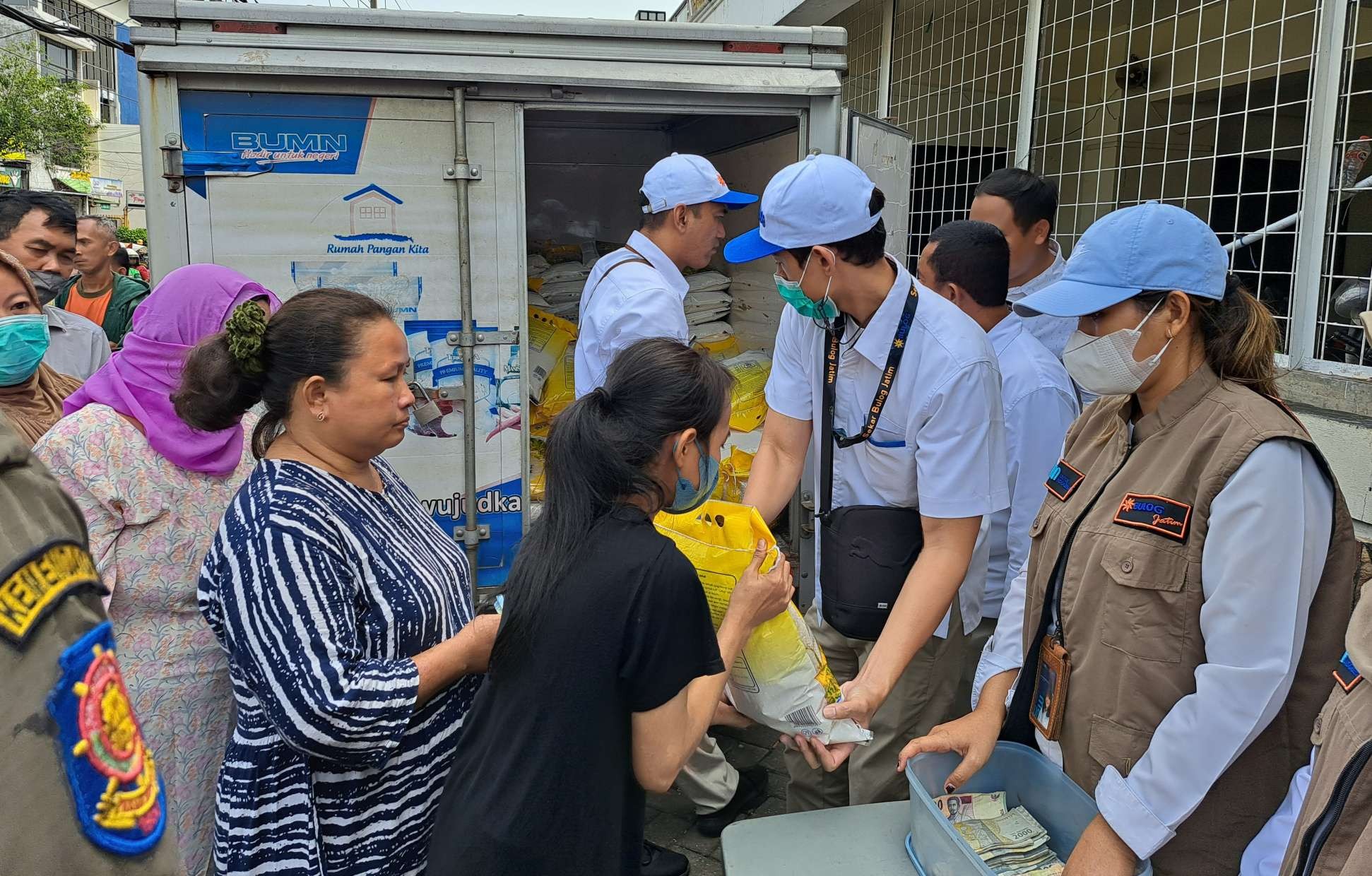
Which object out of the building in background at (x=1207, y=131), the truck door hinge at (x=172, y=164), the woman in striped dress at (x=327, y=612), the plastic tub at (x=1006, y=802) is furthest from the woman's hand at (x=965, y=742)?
the truck door hinge at (x=172, y=164)

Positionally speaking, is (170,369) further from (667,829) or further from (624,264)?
(667,829)

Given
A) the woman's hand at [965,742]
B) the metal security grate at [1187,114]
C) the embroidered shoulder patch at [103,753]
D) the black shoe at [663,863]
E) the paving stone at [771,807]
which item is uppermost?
the metal security grate at [1187,114]

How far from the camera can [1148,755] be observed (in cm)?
145

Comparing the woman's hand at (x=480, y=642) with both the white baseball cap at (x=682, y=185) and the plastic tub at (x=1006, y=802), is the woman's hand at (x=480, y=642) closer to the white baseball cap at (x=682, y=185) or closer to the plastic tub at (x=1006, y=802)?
the plastic tub at (x=1006, y=802)

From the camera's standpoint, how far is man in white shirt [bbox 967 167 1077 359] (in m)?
3.41

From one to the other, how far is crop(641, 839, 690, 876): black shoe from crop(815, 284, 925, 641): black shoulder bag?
1137 mm

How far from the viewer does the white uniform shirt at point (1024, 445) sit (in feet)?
8.04

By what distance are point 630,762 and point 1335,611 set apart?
45.3 inches

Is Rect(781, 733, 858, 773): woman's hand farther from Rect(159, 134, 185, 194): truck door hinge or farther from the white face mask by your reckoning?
Rect(159, 134, 185, 194): truck door hinge

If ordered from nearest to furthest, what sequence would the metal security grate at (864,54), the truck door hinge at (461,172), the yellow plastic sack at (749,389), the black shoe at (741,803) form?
the black shoe at (741,803) → the truck door hinge at (461,172) → the yellow plastic sack at (749,389) → the metal security grate at (864,54)

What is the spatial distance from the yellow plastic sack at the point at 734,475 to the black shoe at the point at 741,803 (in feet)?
3.85

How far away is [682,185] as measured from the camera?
3.53 m

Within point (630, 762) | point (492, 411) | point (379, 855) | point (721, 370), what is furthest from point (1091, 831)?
point (492, 411)

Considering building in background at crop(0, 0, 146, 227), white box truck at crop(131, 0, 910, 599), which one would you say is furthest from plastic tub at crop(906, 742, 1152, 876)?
building in background at crop(0, 0, 146, 227)
